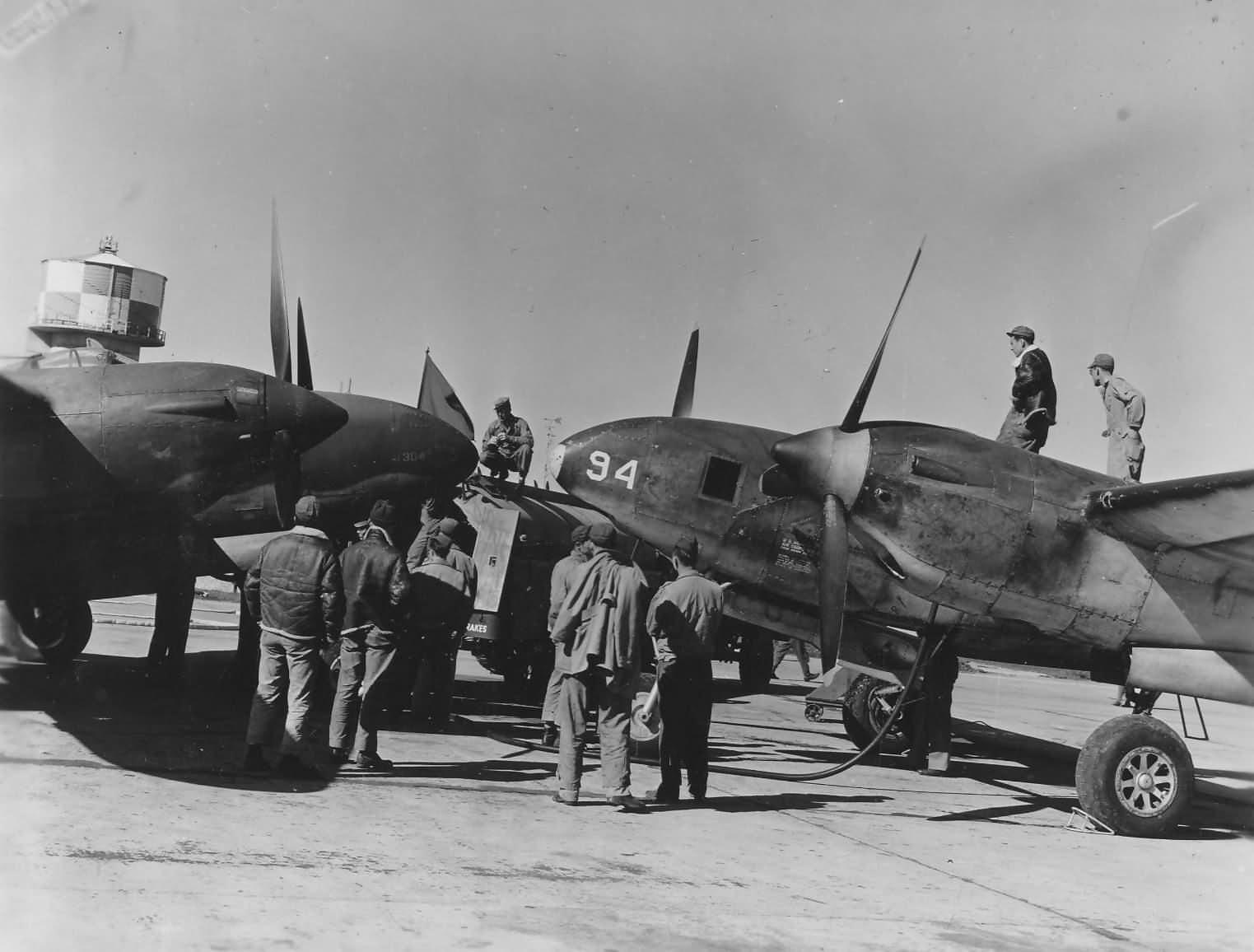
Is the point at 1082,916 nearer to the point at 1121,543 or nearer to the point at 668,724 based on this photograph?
the point at 668,724

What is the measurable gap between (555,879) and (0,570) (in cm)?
654

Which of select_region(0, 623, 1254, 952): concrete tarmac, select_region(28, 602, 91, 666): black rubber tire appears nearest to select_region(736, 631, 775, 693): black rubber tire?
select_region(0, 623, 1254, 952): concrete tarmac

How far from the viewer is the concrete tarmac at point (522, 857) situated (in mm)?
4930

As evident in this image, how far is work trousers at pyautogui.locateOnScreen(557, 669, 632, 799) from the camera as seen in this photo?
26.2 feet

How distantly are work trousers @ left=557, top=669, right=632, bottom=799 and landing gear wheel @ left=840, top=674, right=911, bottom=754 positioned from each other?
5.08 m

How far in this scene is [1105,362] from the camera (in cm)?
1071

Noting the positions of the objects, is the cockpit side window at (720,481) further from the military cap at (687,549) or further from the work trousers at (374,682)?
the work trousers at (374,682)

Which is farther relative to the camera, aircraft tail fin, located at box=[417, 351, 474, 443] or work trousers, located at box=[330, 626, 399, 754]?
aircraft tail fin, located at box=[417, 351, 474, 443]

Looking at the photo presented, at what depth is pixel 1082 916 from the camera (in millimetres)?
6125

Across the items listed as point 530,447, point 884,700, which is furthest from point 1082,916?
point 530,447

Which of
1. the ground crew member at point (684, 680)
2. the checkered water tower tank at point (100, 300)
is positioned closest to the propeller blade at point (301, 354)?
the ground crew member at point (684, 680)

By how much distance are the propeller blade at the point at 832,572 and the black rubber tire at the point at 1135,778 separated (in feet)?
6.78

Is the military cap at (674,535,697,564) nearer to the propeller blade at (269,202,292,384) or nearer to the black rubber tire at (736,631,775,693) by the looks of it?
the propeller blade at (269,202,292,384)

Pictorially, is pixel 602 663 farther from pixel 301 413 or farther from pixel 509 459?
pixel 509 459
